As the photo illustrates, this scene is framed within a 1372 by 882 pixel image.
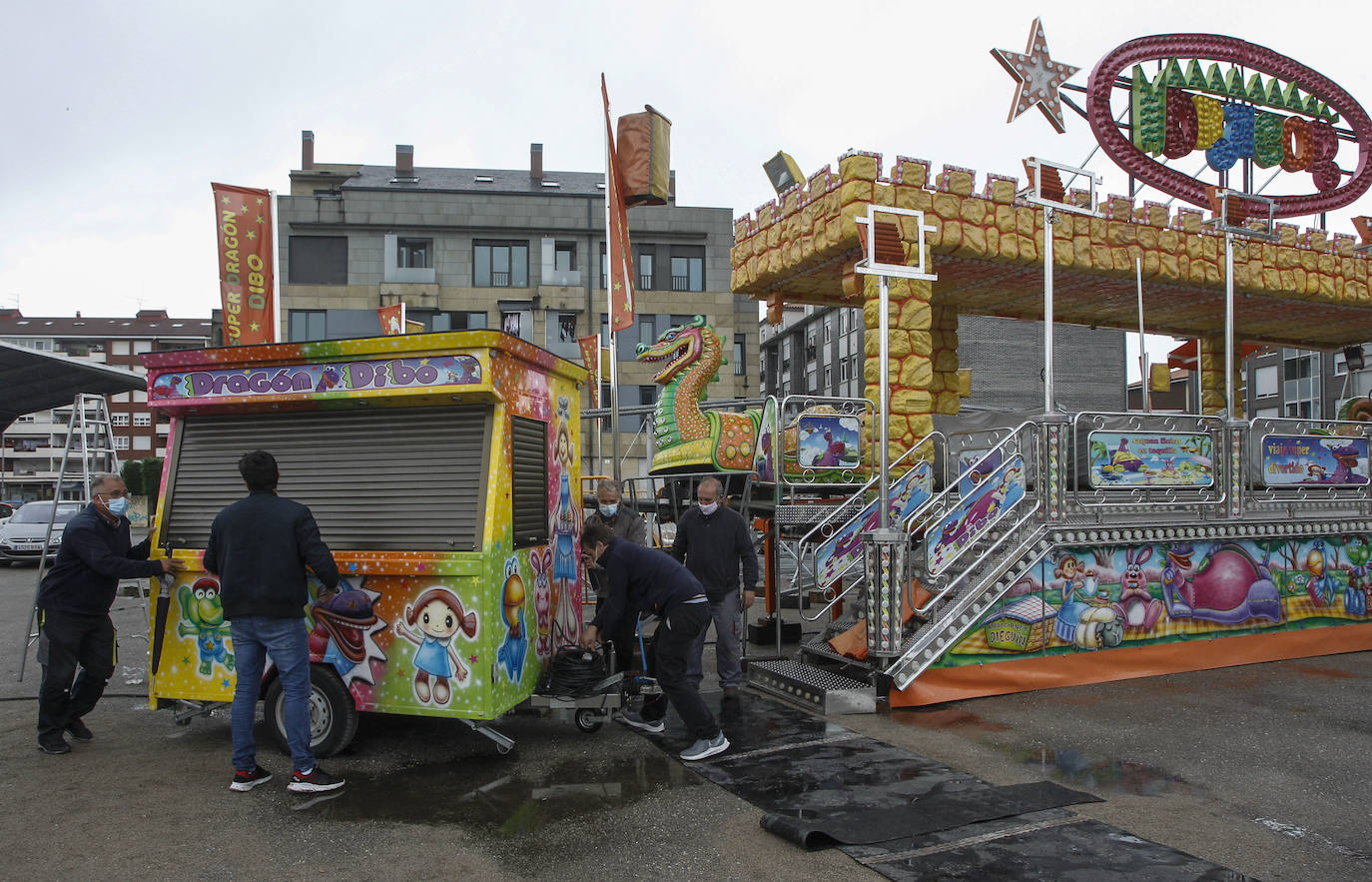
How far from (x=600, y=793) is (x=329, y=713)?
1.90 meters

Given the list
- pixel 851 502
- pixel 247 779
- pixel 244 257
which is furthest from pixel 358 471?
pixel 244 257

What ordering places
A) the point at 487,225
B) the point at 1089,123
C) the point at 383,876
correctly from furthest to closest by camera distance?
the point at 487,225
the point at 1089,123
the point at 383,876

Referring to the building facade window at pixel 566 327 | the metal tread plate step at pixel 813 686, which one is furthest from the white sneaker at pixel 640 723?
the building facade window at pixel 566 327

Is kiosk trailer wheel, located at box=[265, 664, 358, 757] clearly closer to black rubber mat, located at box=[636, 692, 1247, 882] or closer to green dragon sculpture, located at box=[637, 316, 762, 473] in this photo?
black rubber mat, located at box=[636, 692, 1247, 882]

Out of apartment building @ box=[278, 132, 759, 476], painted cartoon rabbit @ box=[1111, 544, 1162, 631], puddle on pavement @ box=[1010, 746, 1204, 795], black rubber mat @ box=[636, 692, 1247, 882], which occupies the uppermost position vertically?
apartment building @ box=[278, 132, 759, 476]

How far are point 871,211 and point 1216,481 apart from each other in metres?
4.73

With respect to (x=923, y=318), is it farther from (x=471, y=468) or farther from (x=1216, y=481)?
(x=471, y=468)

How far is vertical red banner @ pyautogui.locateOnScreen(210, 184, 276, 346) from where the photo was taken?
11.4m

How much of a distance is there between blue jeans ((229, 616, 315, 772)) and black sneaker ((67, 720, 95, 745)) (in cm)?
187

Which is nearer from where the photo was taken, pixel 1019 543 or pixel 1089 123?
pixel 1019 543

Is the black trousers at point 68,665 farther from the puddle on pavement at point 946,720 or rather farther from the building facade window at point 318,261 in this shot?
the building facade window at point 318,261

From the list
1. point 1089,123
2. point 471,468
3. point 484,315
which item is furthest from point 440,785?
point 484,315

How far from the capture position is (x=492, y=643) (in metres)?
5.56

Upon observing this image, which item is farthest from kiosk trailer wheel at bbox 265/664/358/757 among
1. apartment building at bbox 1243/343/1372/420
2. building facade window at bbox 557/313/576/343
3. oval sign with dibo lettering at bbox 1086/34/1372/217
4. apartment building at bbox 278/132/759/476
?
apartment building at bbox 1243/343/1372/420
